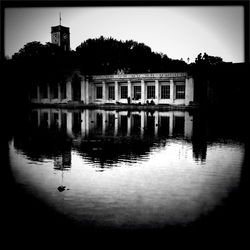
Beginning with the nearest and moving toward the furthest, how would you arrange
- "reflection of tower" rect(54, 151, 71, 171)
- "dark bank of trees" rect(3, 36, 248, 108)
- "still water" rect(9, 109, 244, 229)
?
"still water" rect(9, 109, 244, 229) < "reflection of tower" rect(54, 151, 71, 171) < "dark bank of trees" rect(3, 36, 248, 108)

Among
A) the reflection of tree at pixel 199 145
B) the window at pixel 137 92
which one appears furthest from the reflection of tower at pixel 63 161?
the window at pixel 137 92

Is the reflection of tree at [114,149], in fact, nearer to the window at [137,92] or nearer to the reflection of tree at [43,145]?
the reflection of tree at [43,145]

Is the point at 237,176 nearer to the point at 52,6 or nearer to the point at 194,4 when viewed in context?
the point at 194,4

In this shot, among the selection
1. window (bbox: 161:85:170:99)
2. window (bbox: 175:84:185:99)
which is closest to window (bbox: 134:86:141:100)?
window (bbox: 161:85:170:99)

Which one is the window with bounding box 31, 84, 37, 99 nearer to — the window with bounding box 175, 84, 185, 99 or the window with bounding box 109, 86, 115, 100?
the window with bounding box 109, 86, 115, 100

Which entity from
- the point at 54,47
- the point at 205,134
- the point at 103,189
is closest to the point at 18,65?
the point at 54,47

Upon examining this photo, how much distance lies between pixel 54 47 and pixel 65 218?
173ft

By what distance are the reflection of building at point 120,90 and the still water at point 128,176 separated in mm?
32352

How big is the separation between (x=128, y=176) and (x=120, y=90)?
1740 inches

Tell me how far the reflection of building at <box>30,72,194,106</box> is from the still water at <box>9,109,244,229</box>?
106 ft

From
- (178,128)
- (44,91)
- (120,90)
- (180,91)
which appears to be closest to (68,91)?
(44,91)

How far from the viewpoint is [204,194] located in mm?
5695

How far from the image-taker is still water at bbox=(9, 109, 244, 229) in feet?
15.8

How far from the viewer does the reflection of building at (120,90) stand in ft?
147
